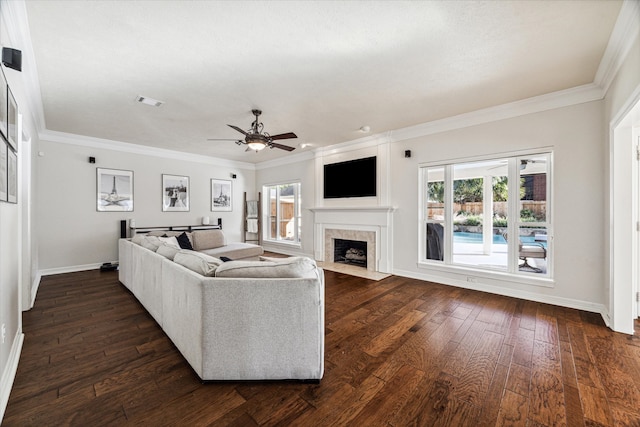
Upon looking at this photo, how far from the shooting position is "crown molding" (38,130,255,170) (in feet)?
15.9

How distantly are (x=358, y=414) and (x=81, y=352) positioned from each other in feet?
7.57

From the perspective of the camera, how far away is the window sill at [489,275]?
347cm

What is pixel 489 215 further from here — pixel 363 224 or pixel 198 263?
pixel 198 263

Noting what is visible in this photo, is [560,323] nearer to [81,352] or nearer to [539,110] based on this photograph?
[539,110]

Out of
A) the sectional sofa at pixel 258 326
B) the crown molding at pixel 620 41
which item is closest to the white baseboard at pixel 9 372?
the sectional sofa at pixel 258 326

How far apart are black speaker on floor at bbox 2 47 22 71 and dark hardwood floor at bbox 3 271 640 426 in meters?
2.08

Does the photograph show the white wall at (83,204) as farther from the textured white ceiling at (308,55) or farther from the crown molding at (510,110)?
the crown molding at (510,110)

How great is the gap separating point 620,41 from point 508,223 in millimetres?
2201

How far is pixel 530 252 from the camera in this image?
3.66 meters

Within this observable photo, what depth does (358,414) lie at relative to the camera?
5.12 ft

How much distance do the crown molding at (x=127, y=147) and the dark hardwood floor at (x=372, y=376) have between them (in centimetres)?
344

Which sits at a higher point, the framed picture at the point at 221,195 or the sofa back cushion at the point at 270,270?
the framed picture at the point at 221,195

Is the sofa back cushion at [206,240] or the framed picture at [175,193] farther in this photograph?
the framed picture at [175,193]

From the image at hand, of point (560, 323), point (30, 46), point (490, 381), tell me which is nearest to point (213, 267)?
point (490, 381)
